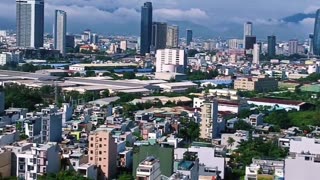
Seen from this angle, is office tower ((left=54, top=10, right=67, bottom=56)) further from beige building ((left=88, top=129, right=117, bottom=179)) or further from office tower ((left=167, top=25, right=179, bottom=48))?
beige building ((left=88, top=129, right=117, bottom=179))

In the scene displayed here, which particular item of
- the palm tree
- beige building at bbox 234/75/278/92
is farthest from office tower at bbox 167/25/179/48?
the palm tree

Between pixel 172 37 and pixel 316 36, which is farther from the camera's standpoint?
pixel 316 36

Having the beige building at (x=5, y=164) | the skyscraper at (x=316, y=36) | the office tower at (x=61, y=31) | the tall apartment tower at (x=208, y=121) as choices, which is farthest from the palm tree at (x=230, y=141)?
the skyscraper at (x=316, y=36)

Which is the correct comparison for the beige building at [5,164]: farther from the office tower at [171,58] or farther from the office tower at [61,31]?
the office tower at [61,31]

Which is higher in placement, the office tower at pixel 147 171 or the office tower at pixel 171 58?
the office tower at pixel 171 58

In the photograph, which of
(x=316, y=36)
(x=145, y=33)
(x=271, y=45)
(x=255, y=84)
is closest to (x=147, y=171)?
(x=255, y=84)

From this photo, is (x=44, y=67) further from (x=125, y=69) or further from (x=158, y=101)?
(x=158, y=101)

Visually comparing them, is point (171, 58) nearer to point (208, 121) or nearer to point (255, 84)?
point (255, 84)
